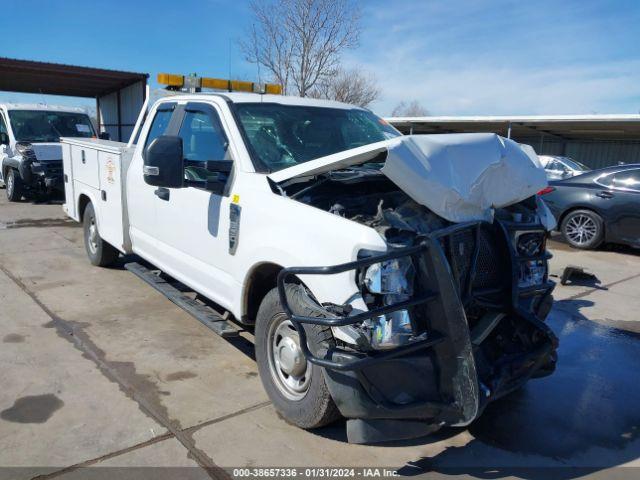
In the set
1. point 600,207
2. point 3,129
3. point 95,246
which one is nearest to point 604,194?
point 600,207

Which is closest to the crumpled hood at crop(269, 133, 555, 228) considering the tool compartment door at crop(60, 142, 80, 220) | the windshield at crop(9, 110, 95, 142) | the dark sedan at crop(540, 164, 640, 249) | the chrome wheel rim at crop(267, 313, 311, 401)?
the chrome wheel rim at crop(267, 313, 311, 401)

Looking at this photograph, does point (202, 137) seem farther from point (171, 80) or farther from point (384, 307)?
point (384, 307)

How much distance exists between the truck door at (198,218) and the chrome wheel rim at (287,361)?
601mm

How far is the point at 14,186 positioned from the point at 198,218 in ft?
34.6

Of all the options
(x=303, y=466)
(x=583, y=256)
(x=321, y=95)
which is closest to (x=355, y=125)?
(x=303, y=466)

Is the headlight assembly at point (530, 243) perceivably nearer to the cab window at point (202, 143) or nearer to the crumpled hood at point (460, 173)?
the crumpled hood at point (460, 173)

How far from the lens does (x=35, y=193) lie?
12.9 m

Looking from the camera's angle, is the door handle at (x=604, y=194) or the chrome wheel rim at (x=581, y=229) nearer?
the door handle at (x=604, y=194)

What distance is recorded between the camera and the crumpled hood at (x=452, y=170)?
9.80 feet

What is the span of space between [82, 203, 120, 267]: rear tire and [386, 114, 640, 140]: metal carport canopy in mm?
17901

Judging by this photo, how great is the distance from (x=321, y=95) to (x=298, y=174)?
991 inches

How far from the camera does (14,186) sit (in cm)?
1267

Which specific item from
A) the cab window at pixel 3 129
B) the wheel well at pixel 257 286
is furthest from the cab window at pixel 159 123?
the cab window at pixel 3 129

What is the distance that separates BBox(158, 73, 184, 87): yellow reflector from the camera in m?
5.73
